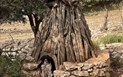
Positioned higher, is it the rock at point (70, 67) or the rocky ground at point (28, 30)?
the rocky ground at point (28, 30)

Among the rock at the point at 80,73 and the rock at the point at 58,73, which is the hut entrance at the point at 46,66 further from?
the rock at the point at 80,73

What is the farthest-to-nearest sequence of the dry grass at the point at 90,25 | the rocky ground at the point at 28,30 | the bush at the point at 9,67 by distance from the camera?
the dry grass at the point at 90,25
the rocky ground at the point at 28,30
the bush at the point at 9,67

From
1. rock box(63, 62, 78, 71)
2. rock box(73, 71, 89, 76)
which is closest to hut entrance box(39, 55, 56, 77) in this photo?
rock box(63, 62, 78, 71)

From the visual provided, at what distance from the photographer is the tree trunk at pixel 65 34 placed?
450 inches

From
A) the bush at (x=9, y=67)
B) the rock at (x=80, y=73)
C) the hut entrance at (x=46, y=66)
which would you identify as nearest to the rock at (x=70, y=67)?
the rock at (x=80, y=73)

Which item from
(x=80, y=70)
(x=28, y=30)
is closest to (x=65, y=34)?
(x=80, y=70)

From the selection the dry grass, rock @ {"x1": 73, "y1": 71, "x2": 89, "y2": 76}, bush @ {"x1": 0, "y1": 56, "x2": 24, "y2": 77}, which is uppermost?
the dry grass

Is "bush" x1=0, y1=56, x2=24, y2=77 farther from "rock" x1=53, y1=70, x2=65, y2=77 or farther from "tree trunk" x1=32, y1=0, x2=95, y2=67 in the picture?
"tree trunk" x1=32, y1=0, x2=95, y2=67

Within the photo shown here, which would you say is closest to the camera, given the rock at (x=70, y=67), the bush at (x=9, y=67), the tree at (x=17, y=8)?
the tree at (x=17, y=8)

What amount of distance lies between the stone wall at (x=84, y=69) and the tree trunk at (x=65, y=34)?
0.32 metres

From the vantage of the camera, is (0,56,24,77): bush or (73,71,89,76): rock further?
(73,71,89,76): rock

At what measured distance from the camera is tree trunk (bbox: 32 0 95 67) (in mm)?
11430

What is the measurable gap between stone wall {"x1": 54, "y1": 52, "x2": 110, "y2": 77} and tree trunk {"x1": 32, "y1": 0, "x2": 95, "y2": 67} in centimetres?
32

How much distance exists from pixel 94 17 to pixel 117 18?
255cm
